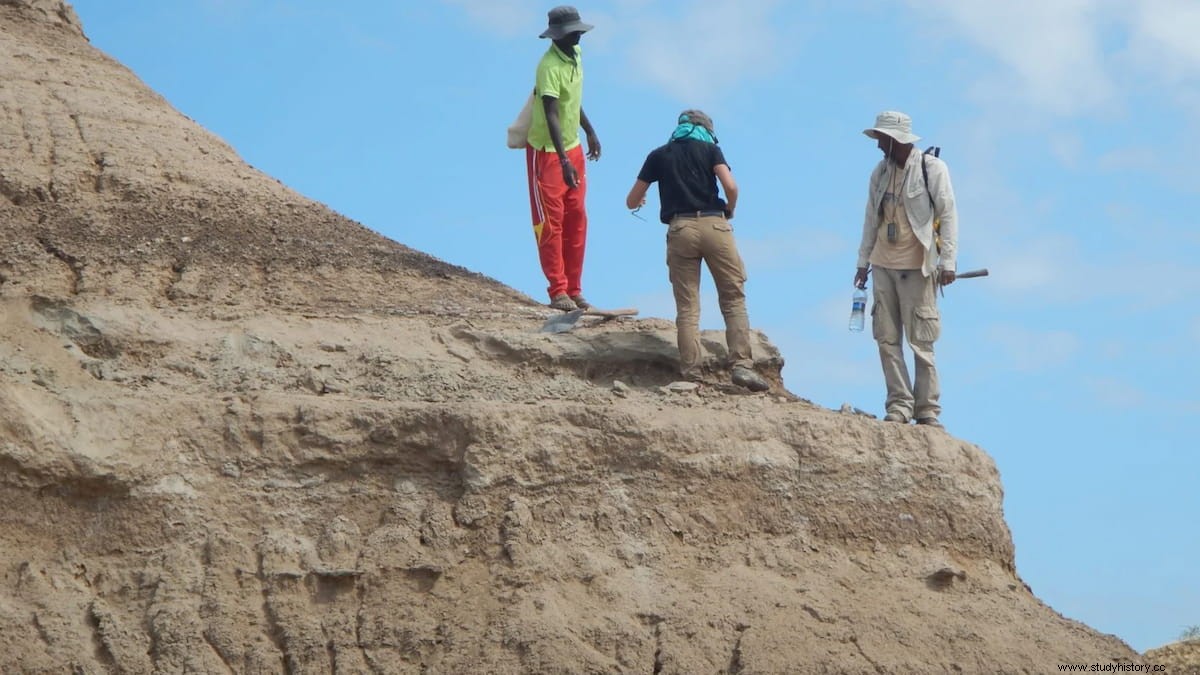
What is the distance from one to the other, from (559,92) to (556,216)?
86cm

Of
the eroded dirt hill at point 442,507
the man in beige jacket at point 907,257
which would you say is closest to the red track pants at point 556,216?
the eroded dirt hill at point 442,507

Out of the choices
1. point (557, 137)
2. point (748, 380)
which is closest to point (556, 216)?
point (557, 137)

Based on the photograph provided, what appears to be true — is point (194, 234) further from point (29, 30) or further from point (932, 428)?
point (932, 428)

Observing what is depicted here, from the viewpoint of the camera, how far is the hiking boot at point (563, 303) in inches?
485

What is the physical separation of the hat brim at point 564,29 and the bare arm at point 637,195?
1.28 meters

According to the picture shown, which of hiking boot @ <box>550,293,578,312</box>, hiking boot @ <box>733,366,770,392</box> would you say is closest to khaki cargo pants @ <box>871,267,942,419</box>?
hiking boot @ <box>733,366,770,392</box>

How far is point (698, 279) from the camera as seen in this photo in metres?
11.4

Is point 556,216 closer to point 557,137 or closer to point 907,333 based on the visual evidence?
point 557,137

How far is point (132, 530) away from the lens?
33.7 feet

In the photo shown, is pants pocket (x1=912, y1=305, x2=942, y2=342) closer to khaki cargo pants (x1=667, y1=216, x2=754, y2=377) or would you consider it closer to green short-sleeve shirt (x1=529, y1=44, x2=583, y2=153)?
khaki cargo pants (x1=667, y1=216, x2=754, y2=377)

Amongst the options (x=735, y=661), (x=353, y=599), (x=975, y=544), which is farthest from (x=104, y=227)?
(x=975, y=544)

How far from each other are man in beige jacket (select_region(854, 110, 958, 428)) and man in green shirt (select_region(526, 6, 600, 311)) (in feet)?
6.66

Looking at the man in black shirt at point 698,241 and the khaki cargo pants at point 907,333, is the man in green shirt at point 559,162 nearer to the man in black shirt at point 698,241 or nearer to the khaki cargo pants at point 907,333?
the man in black shirt at point 698,241

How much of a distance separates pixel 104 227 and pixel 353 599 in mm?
3636
